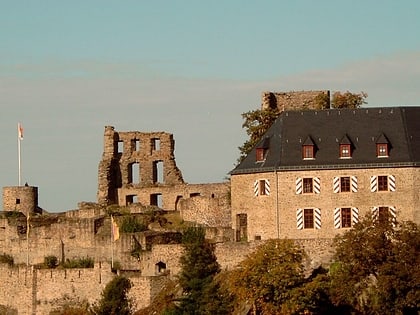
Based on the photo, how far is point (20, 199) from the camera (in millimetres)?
84938

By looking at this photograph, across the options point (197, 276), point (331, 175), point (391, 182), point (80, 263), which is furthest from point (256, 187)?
point (80, 263)

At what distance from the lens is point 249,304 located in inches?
2525

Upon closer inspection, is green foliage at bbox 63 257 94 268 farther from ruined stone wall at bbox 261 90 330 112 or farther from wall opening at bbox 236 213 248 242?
ruined stone wall at bbox 261 90 330 112

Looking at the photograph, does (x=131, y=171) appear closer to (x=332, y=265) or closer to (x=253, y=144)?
(x=253, y=144)

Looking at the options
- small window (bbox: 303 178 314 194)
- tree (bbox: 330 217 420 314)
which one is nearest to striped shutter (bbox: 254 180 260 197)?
small window (bbox: 303 178 314 194)

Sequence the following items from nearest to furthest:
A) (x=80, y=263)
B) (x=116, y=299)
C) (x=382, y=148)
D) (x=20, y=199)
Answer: (x=382, y=148) < (x=116, y=299) < (x=80, y=263) < (x=20, y=199)

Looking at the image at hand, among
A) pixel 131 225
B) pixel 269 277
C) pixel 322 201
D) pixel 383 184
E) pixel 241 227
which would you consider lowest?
pixel 269 277

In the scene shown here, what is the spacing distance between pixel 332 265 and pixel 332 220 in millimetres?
4379

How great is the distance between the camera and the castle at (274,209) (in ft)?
228

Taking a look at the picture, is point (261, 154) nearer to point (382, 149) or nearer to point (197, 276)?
point (382, 149)

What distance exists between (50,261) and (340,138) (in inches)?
594

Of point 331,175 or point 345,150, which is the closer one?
point 331,175

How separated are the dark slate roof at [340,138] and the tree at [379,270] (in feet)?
20.7

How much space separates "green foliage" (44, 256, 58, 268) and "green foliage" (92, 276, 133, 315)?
571cm
